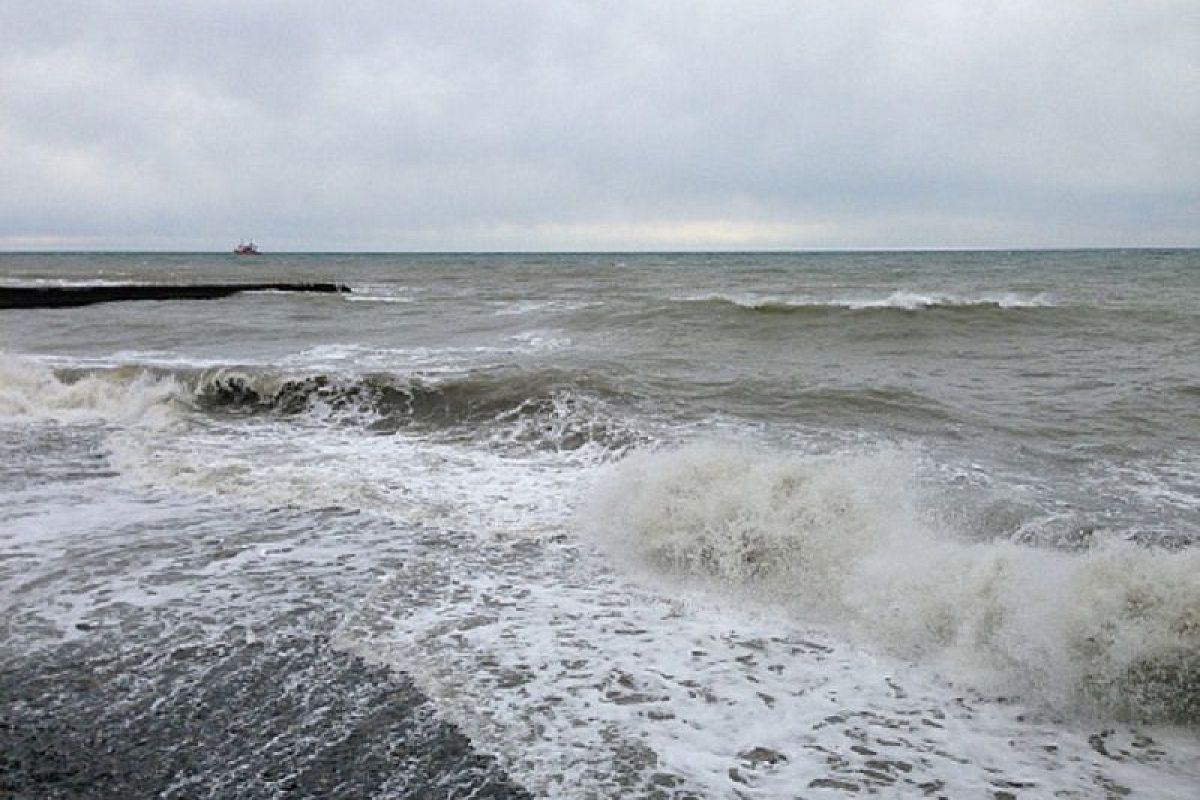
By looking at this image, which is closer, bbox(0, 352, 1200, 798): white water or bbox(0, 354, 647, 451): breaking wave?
bbox(0, 352, 1200, 798): white water

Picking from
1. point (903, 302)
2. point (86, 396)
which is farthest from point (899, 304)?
point (86, 396)

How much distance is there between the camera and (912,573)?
5.21 meters

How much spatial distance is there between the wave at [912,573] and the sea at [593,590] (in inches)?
0.8

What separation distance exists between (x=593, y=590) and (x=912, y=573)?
1860 mm

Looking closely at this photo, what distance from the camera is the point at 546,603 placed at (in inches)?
203

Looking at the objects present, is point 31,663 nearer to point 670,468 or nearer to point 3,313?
point 670,468

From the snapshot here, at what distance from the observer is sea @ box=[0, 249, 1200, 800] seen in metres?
3.53

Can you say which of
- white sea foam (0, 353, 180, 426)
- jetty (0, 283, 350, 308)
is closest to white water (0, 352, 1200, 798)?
white sea foam (0, 353, 180, 426)

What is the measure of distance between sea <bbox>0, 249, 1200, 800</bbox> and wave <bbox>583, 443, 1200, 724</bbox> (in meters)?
0.02

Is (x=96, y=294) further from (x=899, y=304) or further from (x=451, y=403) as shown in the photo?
(x=899, y=304)

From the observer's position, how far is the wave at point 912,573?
4.17 metres

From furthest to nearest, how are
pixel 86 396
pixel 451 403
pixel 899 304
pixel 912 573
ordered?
1. pixel 899 304
2. pixel 86 396
3. pixel 451 403
4. pixel 912 573

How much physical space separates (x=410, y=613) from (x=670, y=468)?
2.71 metres

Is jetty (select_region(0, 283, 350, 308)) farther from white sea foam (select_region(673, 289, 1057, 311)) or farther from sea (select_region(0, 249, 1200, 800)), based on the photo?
sea (select_region(0, 249, 1200, 800))
